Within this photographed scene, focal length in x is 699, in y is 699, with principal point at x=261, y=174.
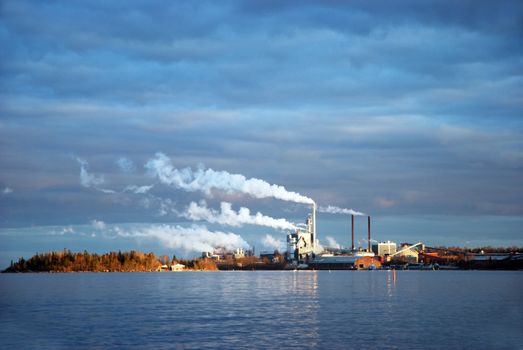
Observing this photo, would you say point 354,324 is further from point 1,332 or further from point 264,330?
point 1,332

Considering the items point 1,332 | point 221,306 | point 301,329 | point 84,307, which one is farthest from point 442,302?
point 1,332

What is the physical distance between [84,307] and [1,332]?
120 feet

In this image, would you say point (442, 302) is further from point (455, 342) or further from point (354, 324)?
point (455, 342)

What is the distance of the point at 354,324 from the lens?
8950cm

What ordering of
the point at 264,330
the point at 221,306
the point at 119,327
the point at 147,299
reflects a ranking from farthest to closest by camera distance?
the point at 147,299
the point at 221,306
the point at 119,327
the point at 264,330

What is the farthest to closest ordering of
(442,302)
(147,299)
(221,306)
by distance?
(147,299), (442,302), (221,306)

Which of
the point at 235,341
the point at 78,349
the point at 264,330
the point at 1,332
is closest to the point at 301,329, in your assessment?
the point at 264,330

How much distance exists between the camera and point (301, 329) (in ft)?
275

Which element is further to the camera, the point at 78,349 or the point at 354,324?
the point at 354,324

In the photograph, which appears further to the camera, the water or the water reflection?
the water reflection

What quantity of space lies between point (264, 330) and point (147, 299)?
2533 inches

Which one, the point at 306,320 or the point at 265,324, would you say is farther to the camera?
the point at 306,320

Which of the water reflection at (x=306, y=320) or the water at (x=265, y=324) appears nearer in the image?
the water at (x=265, y=324)

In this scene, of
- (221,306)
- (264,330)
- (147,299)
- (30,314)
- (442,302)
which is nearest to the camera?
(264,330)
